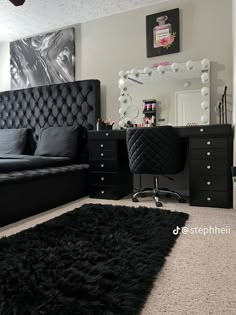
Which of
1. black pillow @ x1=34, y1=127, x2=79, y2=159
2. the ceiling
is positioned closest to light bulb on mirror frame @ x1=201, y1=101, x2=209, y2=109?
the ceiling

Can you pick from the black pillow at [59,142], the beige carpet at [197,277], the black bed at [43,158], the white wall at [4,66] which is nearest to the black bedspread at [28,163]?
the black bed at [43,158]

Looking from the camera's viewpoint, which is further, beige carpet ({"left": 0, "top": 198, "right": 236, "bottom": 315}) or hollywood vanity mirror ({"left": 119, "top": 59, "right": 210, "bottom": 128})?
hollywood vanity mirror ({"left": 119, "top": 59, "right": 210, "bottom": 128})

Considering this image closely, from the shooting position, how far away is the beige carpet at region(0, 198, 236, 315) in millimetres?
924

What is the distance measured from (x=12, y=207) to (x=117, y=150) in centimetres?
123

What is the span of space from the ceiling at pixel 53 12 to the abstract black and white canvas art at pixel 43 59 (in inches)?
6.6

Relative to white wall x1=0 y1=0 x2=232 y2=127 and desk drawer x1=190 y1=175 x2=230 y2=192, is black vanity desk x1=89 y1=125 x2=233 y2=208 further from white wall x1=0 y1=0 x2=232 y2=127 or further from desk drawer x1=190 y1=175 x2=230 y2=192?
white wall x1=0 y1=0 x2=232 y2=127

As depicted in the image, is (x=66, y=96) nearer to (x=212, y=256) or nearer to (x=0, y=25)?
(x=0, y=25)

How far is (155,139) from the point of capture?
2342mm

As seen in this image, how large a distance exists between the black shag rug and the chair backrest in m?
0.59

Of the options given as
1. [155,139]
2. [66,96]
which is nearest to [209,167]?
[155,139]

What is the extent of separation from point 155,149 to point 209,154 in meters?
0.50

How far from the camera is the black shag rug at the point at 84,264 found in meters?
0.90

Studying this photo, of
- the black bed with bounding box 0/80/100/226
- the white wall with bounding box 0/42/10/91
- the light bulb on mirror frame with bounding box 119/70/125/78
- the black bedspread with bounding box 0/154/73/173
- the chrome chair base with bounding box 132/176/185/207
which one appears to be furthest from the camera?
the white wall with bounding box 0/42/10/91

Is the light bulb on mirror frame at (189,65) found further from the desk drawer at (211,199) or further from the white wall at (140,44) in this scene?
the desk drawer at (211,199)
